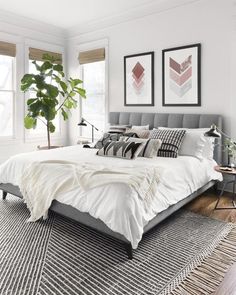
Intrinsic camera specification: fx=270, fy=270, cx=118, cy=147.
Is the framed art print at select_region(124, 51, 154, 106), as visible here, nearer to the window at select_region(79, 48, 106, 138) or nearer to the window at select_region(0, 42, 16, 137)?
the window at select_region(79, 48, 106, 138)

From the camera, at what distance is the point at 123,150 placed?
3.36 meters

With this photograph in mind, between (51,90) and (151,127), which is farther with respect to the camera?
(51,90)

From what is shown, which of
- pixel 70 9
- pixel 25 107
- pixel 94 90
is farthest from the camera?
pixel 94 90

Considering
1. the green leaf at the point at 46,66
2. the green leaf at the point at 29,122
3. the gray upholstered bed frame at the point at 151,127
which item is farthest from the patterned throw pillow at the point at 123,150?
the green leaf at the point at 46,66

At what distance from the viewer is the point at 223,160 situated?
157 inches

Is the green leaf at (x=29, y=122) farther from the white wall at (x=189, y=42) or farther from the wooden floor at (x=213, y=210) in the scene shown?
the wooden floor at (x=213, y=210)

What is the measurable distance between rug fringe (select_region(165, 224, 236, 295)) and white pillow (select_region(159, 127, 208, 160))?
125cm

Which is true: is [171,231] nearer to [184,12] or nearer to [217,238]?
[217,238]

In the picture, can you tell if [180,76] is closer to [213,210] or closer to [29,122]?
[213,210]

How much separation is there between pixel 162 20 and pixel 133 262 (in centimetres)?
376

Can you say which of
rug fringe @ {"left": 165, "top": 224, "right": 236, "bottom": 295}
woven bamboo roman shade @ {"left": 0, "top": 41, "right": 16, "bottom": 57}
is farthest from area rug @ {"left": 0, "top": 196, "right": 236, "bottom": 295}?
woven bamboo roman shade @ {"left": 0, "top": 41, "right": 16, "bottom": 57}

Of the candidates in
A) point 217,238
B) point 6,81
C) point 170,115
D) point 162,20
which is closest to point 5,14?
point 6,81

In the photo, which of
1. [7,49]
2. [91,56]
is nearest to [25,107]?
[7,49]

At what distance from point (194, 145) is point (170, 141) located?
0.32 meters
